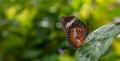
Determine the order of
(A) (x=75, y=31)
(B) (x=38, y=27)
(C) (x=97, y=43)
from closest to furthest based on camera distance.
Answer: (C) (x=97, y=43)
(A) (x=75, y=31)
(B) (x=38, y=27)

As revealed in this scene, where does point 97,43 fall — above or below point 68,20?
below

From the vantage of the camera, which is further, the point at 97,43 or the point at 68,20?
the point at 68,20

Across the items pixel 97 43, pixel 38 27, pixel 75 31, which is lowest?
pixel 97 43

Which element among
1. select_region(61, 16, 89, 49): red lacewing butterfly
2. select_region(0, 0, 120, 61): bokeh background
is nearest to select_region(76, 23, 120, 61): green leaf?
select_region(61, 16, 89, 49): red lacewing butterfly

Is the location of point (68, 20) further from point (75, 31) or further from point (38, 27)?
point (38, 27)

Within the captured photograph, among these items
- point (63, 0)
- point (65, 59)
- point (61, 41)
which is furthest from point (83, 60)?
point (63, 0)

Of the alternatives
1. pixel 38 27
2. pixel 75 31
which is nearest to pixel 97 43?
pixel 75 31

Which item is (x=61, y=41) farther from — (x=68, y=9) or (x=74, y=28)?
(x=74, y=28)
